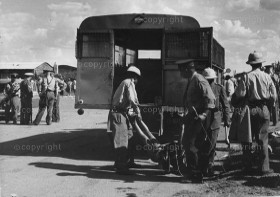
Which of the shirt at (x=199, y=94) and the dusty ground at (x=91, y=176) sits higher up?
the shirt at (x=199, y=94)

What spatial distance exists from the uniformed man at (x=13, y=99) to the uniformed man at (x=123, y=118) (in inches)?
329

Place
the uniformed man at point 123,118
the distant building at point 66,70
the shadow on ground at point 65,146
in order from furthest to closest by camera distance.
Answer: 1. the distant building at point 66,70
2. the shadow on ground at point 65,146
3. the uniformed man at point 123,118

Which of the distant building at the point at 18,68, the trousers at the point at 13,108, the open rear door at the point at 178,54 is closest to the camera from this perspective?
the open rear door at the point at 178,54

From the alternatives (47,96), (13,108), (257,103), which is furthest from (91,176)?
(13,108)

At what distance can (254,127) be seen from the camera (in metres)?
6.18

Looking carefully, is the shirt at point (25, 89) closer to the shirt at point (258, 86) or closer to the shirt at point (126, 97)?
the shirt at point (126, 97)

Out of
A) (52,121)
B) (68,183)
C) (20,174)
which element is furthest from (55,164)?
(52,121)

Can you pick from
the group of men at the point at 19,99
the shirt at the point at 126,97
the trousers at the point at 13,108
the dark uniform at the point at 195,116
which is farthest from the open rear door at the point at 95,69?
the trousers at the point at 13,108

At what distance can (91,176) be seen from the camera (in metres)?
6.36

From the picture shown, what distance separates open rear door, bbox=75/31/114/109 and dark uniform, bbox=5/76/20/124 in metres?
6.77

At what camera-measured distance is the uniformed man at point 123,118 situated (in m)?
6.62

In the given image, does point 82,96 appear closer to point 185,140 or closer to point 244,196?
point 185,140

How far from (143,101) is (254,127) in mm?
4529

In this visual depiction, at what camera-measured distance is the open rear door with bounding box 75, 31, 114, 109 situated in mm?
8141
